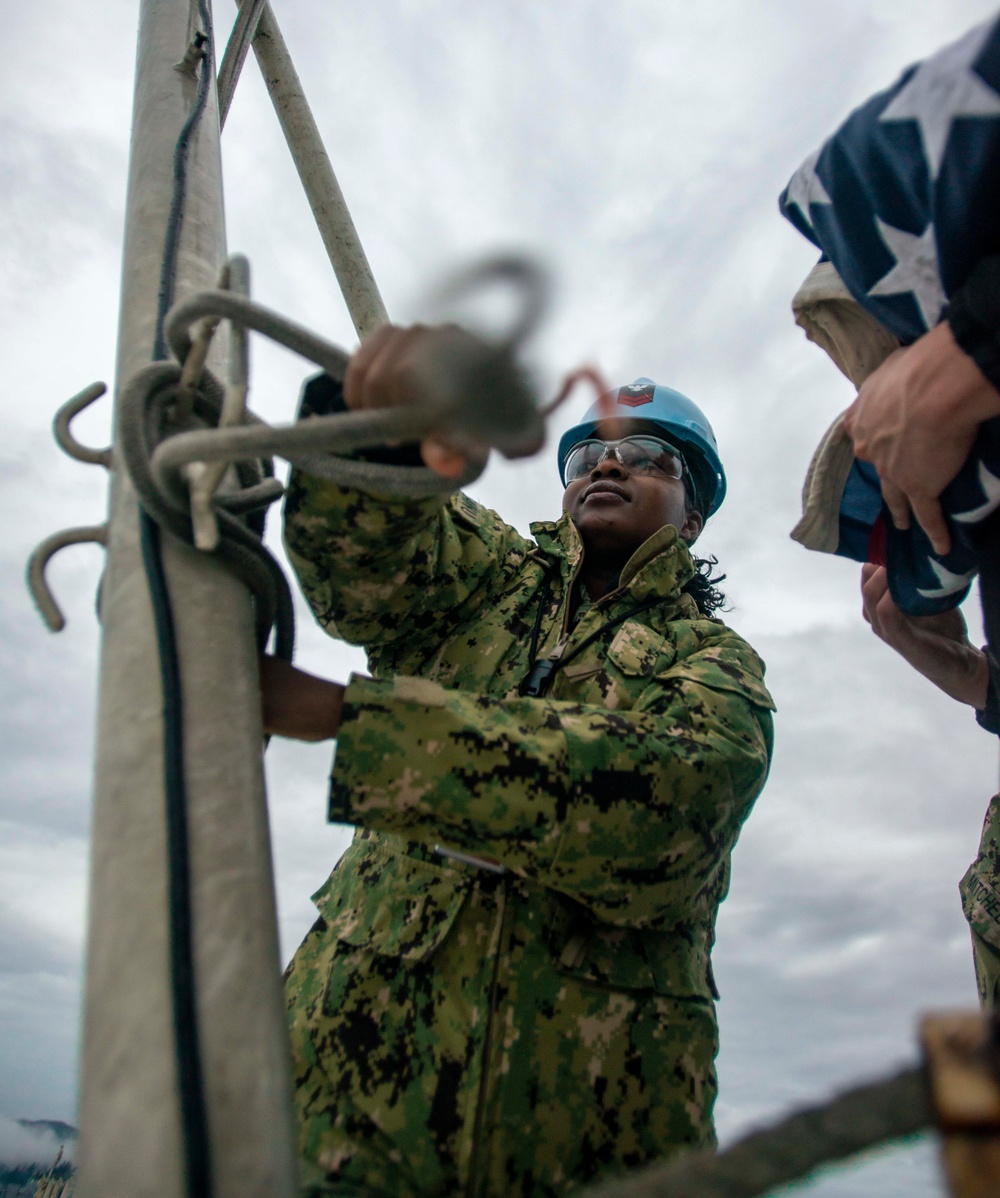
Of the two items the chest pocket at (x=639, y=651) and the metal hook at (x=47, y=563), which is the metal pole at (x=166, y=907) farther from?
the chest pocket at (x=639, y=651)

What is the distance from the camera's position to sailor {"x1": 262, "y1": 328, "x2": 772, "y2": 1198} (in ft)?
5.38

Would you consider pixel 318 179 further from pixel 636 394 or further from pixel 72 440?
pixel 636 394

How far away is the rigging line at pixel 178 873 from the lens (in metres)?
0.94

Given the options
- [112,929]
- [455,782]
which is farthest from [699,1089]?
[112,929]

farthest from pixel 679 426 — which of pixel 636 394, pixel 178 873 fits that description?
pixel 178 873

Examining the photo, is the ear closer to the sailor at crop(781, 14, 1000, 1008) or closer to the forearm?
the forearm

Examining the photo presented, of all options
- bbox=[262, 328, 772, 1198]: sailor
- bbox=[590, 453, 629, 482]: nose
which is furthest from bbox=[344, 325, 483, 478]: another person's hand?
bbox=[590, 453, 629, 482]: nose

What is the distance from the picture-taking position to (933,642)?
272 centimetres

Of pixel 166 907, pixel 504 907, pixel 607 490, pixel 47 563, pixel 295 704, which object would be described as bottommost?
pixel 166 907

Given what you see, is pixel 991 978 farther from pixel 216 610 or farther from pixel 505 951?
pixel 216 610

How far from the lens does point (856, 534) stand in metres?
2.22

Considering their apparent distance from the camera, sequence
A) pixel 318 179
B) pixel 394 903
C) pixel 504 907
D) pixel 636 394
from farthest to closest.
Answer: pixel 636 394, pixel 318 179, pixel 394 903, pixel 504 907

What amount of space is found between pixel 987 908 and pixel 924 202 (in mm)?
2734

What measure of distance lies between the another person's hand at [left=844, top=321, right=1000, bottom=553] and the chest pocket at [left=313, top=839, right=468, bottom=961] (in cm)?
128
